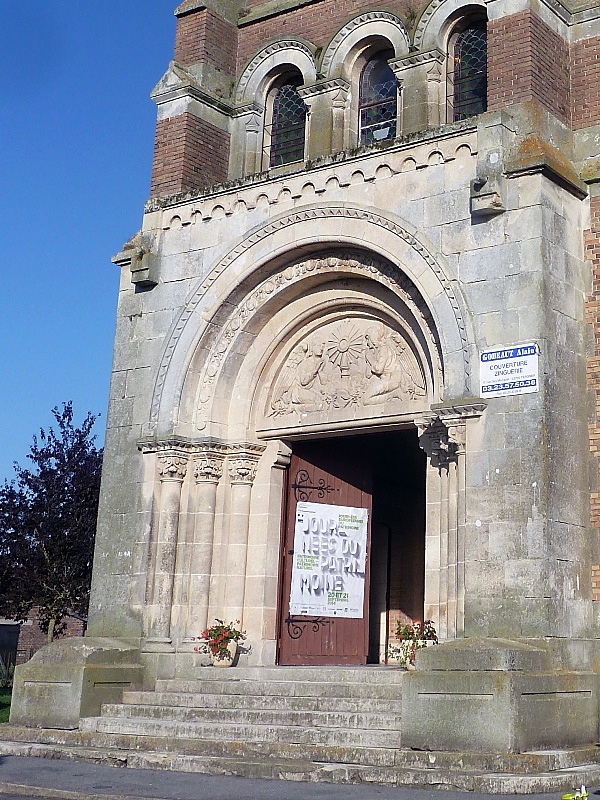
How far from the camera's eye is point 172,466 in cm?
1388

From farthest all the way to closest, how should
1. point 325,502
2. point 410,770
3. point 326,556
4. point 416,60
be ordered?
point 325,502
point 326,556
point 416,60
point 410,770

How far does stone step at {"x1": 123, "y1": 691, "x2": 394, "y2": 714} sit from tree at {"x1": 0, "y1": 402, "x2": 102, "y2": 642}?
6981 mm

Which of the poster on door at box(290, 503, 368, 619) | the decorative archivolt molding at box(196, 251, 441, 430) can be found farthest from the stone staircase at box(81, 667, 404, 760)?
the decorative archivolt molding at box(196, 251, 441, 430)

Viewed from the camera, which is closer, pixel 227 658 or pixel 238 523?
pixel 227 658

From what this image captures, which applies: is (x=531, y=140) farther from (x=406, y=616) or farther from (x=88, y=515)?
(x=88, y=515)

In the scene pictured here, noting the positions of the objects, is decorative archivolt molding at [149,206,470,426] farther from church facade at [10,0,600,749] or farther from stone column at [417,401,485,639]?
stone column at [417,401,485,639]

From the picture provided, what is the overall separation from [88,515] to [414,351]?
9.17 m

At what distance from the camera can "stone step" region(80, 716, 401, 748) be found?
1029 cm

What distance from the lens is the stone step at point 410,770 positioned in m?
8.89

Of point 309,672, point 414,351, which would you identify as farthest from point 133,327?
point 309,672

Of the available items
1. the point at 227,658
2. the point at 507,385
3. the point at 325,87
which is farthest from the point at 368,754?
the point at 325,87

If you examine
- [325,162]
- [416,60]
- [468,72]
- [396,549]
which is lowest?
[396,549]

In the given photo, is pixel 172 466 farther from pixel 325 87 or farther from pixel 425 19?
pixel 425 19

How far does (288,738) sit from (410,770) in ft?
5.30
